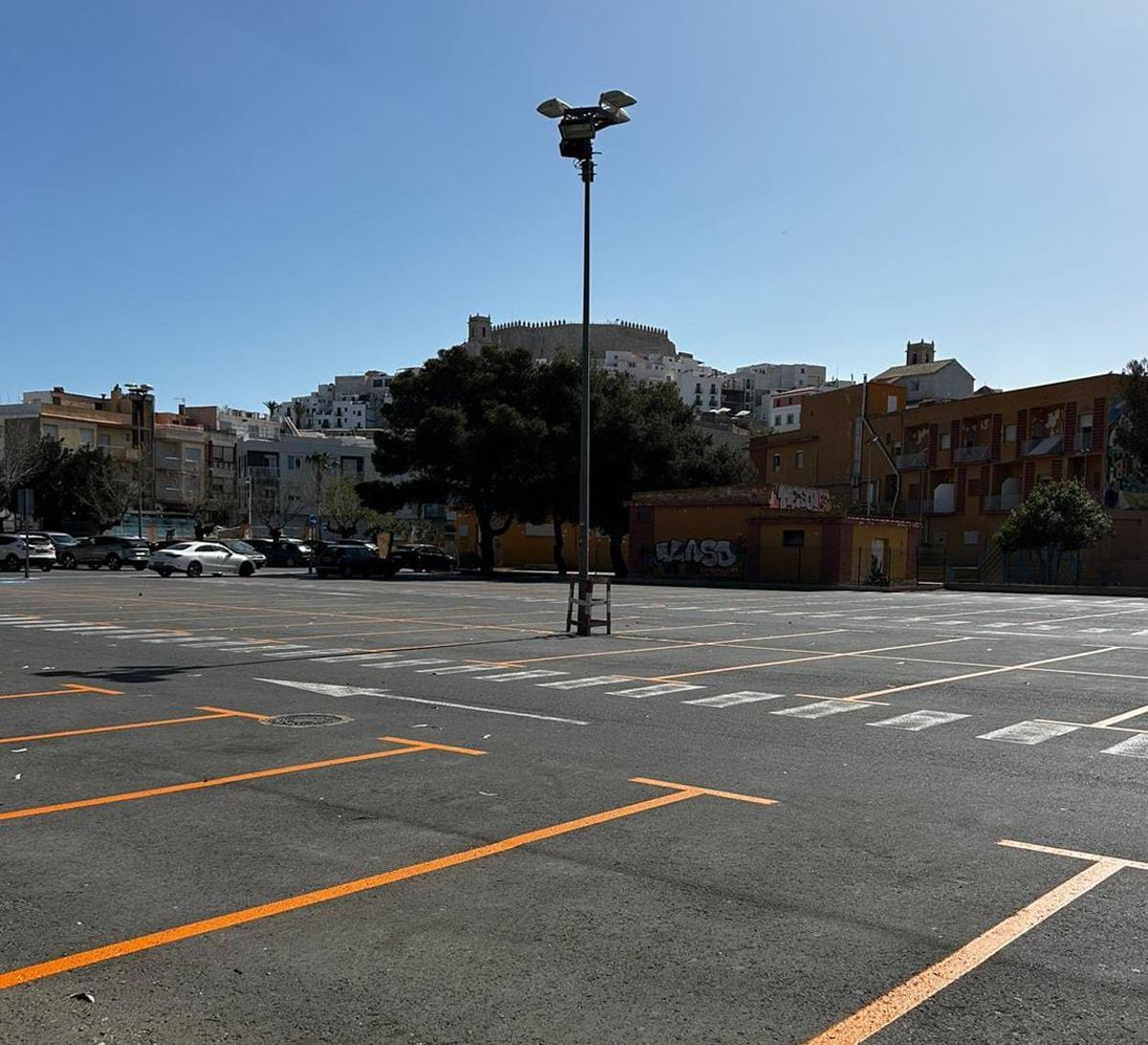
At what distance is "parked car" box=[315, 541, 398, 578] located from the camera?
51094 millimetres

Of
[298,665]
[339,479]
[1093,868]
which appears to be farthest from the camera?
[339,479]

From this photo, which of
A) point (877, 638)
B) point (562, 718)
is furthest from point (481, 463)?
point (562, 718)

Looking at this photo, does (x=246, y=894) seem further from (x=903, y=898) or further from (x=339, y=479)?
(x=339, y=479)

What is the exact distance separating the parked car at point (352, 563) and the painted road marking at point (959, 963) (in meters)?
47.2

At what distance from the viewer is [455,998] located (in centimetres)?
405

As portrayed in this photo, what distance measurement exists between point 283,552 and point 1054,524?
41770 mm

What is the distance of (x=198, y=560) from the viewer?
1956 inches

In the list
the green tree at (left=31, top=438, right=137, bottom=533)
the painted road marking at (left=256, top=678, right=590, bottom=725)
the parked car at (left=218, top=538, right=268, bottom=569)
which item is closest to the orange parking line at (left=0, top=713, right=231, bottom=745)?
the painted road marking at (left=256, top=678, right=590, bottom=725)

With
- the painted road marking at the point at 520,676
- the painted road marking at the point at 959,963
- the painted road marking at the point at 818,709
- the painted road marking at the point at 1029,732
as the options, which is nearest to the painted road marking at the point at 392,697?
the painted road marking at the point at 520,676

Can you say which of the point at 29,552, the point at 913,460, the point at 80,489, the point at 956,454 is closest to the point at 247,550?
the point at 29,552

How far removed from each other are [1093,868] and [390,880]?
12.2ft

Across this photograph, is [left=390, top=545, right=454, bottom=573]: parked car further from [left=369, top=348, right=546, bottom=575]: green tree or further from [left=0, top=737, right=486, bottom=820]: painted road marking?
[left=0, top=737, right=486, bottom=820]: painted road marking

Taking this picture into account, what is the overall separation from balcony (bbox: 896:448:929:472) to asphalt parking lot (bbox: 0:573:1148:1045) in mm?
60640

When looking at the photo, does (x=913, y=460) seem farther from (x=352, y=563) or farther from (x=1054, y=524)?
(x=352, y=563)
